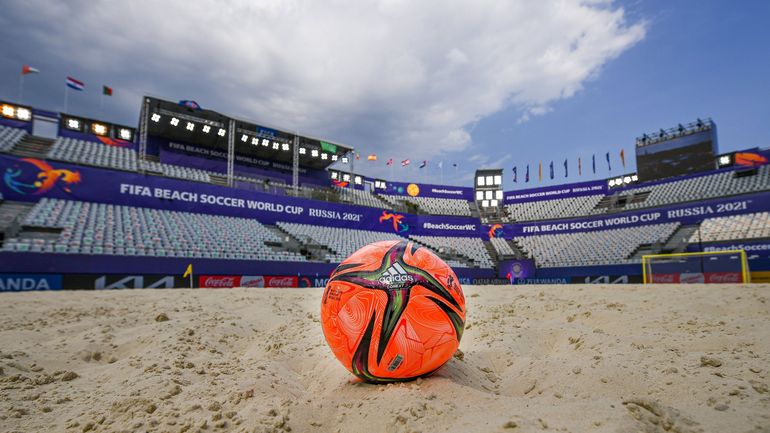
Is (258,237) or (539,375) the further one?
(258,237)

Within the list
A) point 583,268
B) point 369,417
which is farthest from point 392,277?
point 583,268

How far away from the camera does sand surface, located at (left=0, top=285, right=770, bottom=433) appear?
2832 millimetres

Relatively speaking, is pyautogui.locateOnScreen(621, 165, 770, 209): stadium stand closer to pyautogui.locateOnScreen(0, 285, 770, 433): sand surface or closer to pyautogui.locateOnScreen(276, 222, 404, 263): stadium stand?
pyautogui.locateOnScreen(276, 222, 404, 263): stadium stand

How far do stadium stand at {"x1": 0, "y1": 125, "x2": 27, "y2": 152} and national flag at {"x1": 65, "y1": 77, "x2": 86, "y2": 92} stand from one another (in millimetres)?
3846

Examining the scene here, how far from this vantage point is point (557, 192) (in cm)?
3916

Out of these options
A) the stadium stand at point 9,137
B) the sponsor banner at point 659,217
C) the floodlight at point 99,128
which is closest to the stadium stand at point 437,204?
the sponsor banner at point 659,217

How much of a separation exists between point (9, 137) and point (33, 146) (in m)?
1.25

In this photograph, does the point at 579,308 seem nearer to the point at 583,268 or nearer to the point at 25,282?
the point at 25,282

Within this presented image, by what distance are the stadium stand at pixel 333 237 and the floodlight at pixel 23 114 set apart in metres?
16.5

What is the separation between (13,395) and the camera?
3.41 metres

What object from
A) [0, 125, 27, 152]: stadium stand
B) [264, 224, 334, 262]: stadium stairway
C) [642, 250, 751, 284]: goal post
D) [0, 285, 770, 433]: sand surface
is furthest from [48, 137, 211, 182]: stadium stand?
[642, 250, 751, 284]: goal post

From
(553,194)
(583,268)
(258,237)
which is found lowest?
(583,268)

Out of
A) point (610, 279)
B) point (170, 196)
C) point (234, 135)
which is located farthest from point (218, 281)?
point (610, 279)

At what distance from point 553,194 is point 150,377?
134ft
